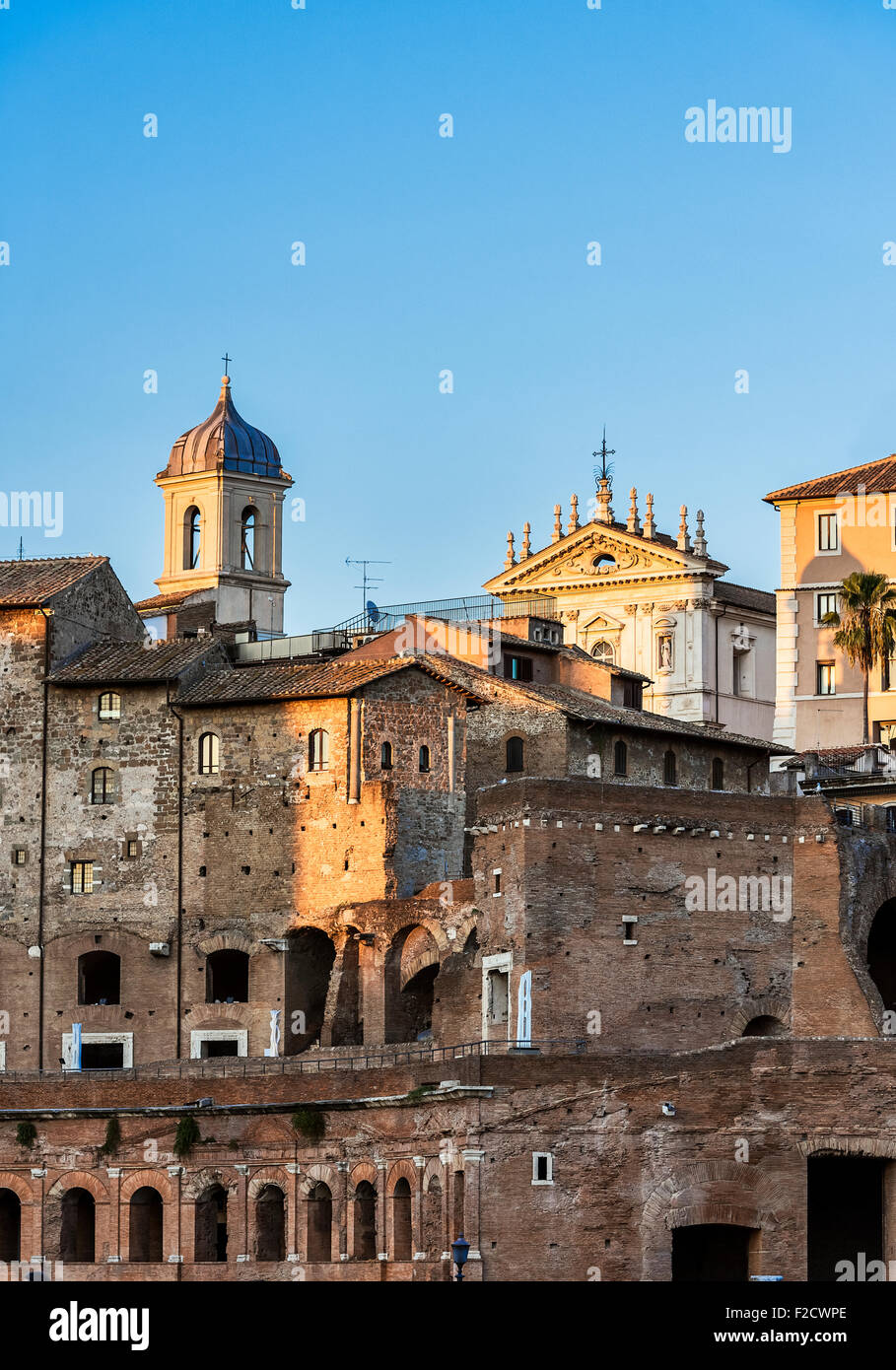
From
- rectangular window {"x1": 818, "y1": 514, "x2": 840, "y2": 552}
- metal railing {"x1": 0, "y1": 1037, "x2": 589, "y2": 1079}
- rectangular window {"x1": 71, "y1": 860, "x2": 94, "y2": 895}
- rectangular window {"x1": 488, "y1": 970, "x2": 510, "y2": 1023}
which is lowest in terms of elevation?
metal railing {"x1": 0, "y1": 1037, "x2": 589, "y2": 1079}

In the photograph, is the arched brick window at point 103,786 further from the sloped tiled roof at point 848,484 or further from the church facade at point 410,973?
the sloped tiled roof at point 848,484

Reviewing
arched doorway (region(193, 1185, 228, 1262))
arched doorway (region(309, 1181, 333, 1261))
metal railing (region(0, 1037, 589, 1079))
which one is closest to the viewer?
metal railing (region(0, 1037, 589, 1079))

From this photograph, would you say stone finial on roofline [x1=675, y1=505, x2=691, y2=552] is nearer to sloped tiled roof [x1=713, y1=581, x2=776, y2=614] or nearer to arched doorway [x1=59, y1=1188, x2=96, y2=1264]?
sloped tiled roof [x1=713, y1=581, x2=776, y2=614]

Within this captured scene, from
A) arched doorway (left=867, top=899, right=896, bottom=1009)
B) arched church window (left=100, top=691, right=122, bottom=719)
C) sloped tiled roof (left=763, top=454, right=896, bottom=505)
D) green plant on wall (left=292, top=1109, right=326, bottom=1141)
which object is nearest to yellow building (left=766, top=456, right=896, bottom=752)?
sloped tiled roof (left=763, top=454, right=896, bottom=505)

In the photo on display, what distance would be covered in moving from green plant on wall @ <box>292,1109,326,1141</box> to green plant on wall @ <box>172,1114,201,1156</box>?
2.64 metres

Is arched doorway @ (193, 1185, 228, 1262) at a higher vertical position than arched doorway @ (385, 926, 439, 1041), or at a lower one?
lower

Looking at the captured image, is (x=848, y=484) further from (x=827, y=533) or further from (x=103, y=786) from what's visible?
(x=103, y=786)

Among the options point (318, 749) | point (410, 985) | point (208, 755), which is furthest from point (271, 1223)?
point (208, 755)

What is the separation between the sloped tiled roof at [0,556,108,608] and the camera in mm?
75562

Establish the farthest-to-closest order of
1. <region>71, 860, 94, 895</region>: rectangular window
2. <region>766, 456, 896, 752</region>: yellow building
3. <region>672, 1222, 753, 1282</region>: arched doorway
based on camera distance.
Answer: <region>766, 456, 896, 752</region>: yellow building → <region>71, 860, 94, 895</region>: rectangular window → <region>672, 1222, 753, 1282</region>: arched doorway

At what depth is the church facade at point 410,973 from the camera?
5731 centimetres

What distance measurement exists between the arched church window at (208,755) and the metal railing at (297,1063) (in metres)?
7.99

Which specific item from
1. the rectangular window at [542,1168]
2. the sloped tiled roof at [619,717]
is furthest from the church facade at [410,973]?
the sloped tiled roof at [619,717]
